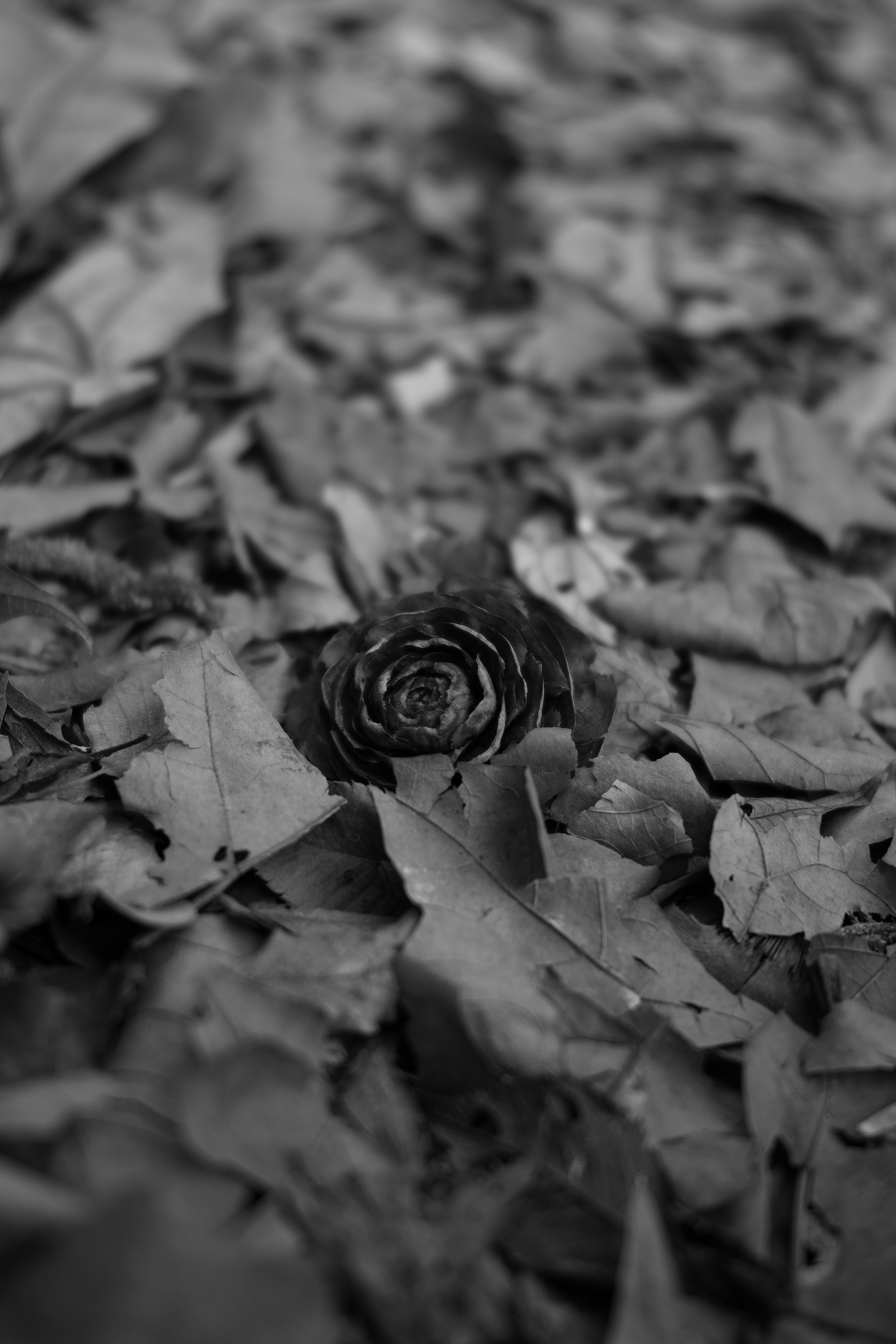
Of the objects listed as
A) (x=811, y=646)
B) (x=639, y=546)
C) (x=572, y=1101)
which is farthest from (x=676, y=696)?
(x=572, y=1101)

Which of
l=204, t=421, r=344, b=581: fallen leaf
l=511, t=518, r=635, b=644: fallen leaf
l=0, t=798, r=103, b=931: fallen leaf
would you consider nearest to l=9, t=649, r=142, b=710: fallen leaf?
l=0, t=798, r=103, b=931: fallen leaf

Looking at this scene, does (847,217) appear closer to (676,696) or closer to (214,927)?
(676,696)

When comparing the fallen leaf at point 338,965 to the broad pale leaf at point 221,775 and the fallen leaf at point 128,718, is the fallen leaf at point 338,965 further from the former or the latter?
the fallen leaf at point 128,718

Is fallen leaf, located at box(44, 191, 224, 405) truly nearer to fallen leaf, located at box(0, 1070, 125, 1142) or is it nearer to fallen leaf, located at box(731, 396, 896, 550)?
fallen leaf, located at box(731, 396, 896, 550)

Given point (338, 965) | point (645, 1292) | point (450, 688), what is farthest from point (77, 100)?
point (645, 1292)

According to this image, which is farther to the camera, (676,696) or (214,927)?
(676,696)

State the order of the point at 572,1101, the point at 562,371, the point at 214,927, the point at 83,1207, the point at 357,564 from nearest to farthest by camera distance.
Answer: the point at 83,1207
the point at 572,1101
the point at 214,927
the point at 357,564
the point at 562,371
